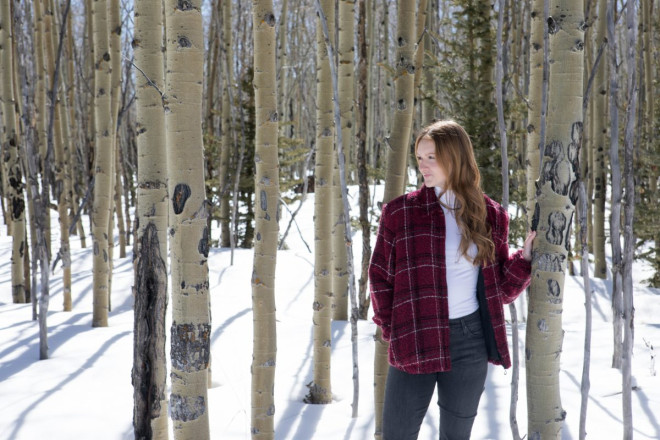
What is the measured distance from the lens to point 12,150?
5324mm

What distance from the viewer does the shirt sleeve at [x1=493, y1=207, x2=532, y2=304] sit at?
2.00 m

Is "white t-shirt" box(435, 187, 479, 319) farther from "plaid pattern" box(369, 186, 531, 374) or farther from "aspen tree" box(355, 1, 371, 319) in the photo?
"aspen tree" box(355, 1, 371, 319)

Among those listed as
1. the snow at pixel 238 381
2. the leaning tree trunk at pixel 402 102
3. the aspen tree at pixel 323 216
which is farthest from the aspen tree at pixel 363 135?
the snow at pixel 238 381

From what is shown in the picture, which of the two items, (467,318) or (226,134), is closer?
(467,318)

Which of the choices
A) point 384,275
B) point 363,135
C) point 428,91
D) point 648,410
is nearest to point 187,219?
point 384,275

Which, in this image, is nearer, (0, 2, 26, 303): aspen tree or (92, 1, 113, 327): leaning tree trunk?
(92, 1, 113, 327): leaning tree trunk

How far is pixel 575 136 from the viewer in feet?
5.93

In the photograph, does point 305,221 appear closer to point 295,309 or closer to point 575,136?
point 295,309

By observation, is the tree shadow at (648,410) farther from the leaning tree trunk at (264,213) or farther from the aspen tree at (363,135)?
the leaning tree trunk at (264,213)

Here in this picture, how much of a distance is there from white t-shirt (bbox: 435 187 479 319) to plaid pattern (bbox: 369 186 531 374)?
0.09ft

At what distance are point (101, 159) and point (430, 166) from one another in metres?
3.29

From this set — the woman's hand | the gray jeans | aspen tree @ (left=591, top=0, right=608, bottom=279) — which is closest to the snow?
the gray jeans

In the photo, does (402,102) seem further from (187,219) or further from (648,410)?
(648,410)

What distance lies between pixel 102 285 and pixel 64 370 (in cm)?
107
